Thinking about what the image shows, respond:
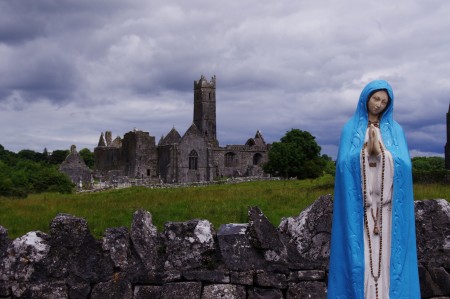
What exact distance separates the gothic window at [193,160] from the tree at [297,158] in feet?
41.3

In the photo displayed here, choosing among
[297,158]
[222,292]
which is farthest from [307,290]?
[297,158]

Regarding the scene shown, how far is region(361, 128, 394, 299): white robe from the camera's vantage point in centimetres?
634

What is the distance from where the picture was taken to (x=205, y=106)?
121688 mm

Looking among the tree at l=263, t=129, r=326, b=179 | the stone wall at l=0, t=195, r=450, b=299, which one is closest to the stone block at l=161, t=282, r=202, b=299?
the stone wall at l=0, t=195, r=450, b=299

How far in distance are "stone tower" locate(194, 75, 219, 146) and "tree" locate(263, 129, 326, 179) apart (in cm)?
4431

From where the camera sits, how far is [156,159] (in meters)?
86.8

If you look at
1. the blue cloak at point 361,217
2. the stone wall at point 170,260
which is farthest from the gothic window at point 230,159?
the blue cloak at point 361,217

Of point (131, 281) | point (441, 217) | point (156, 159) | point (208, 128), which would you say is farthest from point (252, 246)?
point (208, 128)

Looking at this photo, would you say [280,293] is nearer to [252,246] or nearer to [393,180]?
[252,246]

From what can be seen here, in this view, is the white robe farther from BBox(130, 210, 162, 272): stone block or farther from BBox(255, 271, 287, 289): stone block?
BBox(130, 210, 162, 272): stone block

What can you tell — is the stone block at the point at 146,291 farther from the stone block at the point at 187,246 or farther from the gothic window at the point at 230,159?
the gothic window at the point at 230,159

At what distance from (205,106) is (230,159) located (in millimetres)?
28195

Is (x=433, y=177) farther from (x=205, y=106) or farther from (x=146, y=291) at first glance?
(x=205, y=106)

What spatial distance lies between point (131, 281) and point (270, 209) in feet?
18.8
